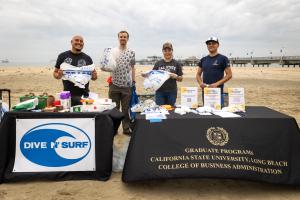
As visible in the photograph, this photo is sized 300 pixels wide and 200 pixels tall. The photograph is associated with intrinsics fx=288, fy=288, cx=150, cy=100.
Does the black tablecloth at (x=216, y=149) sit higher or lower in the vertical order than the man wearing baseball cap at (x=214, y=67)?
lower

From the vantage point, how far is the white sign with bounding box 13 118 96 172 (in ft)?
11.8

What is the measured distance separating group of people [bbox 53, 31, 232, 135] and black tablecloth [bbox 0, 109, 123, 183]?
2.76ft

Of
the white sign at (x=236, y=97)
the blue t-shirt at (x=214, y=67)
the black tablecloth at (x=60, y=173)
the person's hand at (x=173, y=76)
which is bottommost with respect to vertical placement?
the black tablecloth at (x=60, y=173)

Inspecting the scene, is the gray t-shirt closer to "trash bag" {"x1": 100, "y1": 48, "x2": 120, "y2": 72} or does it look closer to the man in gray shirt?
the man in gray shirt

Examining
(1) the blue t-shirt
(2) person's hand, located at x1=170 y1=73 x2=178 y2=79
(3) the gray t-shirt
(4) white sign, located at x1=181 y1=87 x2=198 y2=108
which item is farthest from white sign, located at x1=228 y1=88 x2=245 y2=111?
(3) the gray t-shirt

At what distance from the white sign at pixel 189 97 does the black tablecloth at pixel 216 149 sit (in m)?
0.65

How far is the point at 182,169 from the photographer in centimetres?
335

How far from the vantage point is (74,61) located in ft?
14.8

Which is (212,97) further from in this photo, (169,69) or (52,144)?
(52,144)

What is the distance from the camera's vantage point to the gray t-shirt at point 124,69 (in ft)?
16.7

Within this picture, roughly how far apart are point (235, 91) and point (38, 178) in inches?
114

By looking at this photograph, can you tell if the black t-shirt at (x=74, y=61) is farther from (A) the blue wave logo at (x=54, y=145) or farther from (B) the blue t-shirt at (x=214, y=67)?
(B) the blue t-shirt at (x=214, y=67)

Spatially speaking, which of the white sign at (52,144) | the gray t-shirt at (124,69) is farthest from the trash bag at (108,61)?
the white sign at (52,144)

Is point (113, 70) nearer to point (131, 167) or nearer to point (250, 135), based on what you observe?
point (131, 167)
